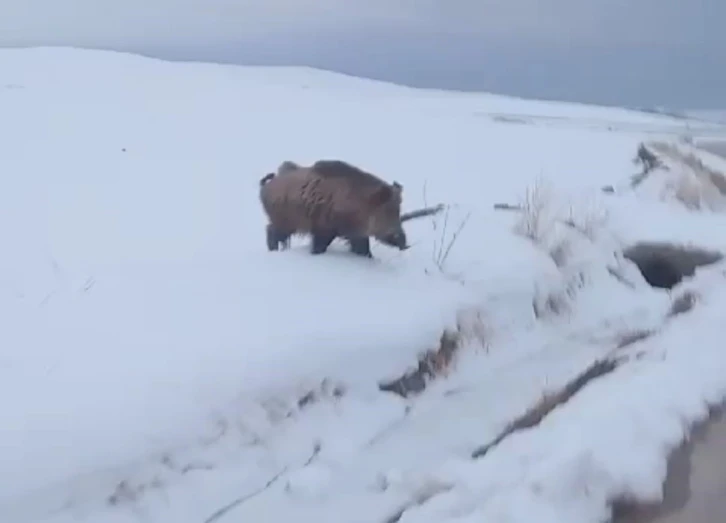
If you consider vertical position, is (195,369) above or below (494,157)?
above

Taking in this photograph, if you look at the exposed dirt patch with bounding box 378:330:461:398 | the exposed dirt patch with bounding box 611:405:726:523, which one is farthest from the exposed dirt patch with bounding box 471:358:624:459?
the exposed dirt patch with bounding box 611:405:726:523

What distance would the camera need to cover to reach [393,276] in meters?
8.52

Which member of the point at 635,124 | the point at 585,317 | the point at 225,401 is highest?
the point at 225,401

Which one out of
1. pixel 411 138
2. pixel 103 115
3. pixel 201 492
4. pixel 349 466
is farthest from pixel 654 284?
pixel 103 115

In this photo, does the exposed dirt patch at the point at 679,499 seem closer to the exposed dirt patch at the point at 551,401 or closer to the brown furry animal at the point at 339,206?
the exposed dirt patch at the point at 551,401

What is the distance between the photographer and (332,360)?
675 centimetres

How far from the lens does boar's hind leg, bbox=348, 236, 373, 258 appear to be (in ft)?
29.4

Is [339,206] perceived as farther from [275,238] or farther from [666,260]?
[666,260]

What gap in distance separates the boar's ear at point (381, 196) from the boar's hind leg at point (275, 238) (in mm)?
961

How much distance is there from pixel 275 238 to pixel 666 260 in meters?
4.43

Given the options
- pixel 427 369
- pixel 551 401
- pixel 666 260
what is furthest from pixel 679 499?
pixel 666 260

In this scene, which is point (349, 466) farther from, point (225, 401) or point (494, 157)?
point (494, 157)

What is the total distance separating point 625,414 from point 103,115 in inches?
709

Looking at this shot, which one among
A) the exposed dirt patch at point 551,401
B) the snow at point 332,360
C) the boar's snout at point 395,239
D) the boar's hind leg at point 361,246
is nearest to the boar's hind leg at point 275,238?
the snow at point 332,360
